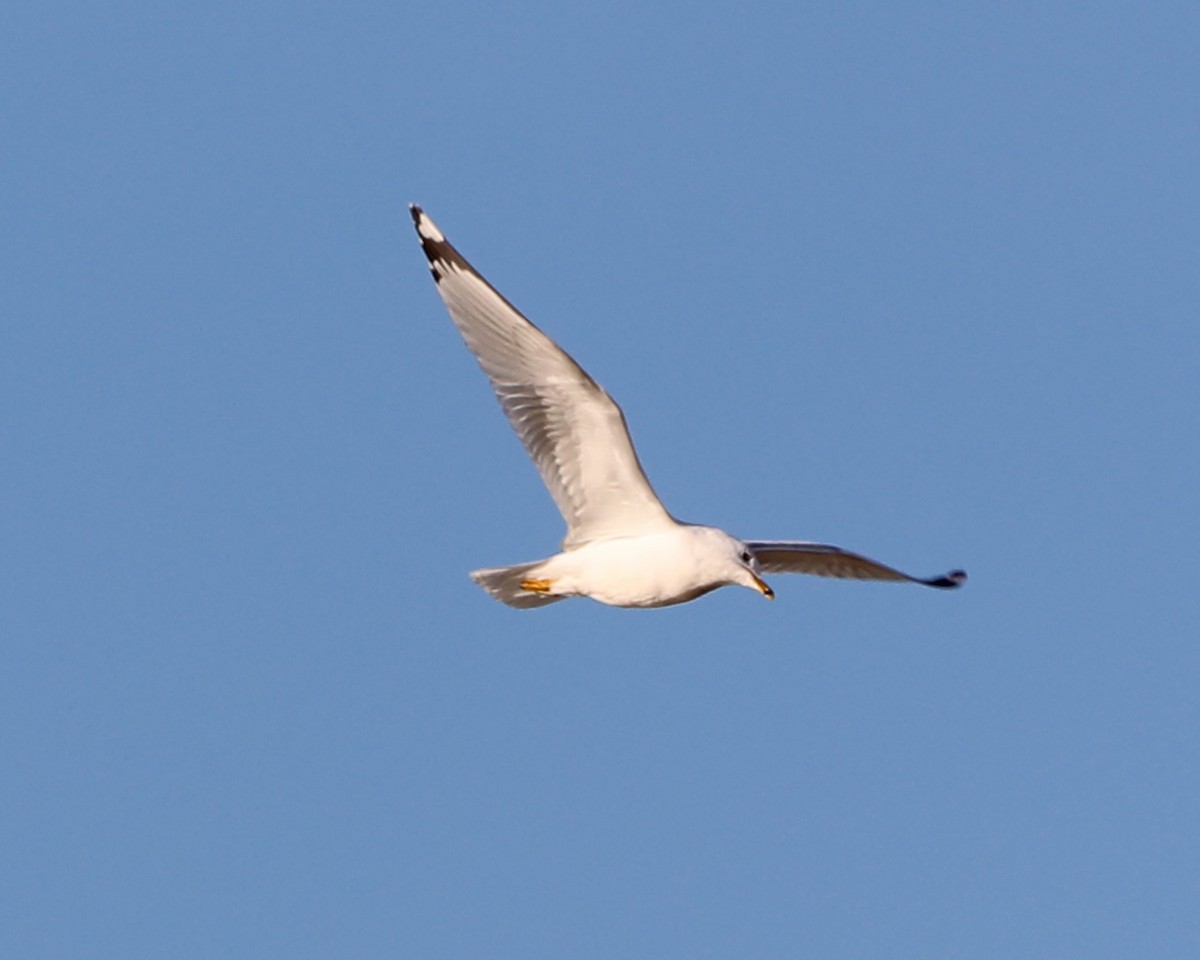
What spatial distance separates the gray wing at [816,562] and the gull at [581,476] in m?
1.03

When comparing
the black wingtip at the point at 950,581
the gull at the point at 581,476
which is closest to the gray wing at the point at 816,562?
the black wingtip at the point at 950,581

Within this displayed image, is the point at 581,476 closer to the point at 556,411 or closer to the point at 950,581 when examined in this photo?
the point at 556,411

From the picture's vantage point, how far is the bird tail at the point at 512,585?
453 inches

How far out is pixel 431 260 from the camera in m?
11.0

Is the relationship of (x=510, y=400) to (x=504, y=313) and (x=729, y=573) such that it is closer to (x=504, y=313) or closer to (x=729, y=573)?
(x=504, y=313)

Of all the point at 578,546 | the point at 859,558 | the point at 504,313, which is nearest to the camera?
the point at 504,313

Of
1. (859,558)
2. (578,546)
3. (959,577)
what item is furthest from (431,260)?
(959,577)

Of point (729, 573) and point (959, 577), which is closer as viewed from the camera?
point (729, 573)

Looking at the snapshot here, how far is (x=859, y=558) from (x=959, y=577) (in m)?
1.54

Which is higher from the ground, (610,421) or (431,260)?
(431,260)

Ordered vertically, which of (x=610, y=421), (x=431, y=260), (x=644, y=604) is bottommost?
(x=644, y=604)

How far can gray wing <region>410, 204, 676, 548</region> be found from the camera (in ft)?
34.9

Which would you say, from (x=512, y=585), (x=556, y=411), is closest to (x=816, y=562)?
(x=512, y=585)

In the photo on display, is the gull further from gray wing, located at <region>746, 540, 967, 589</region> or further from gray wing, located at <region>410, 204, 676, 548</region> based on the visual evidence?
gray wing, located at <region>746, 540, 967, 589</region>
